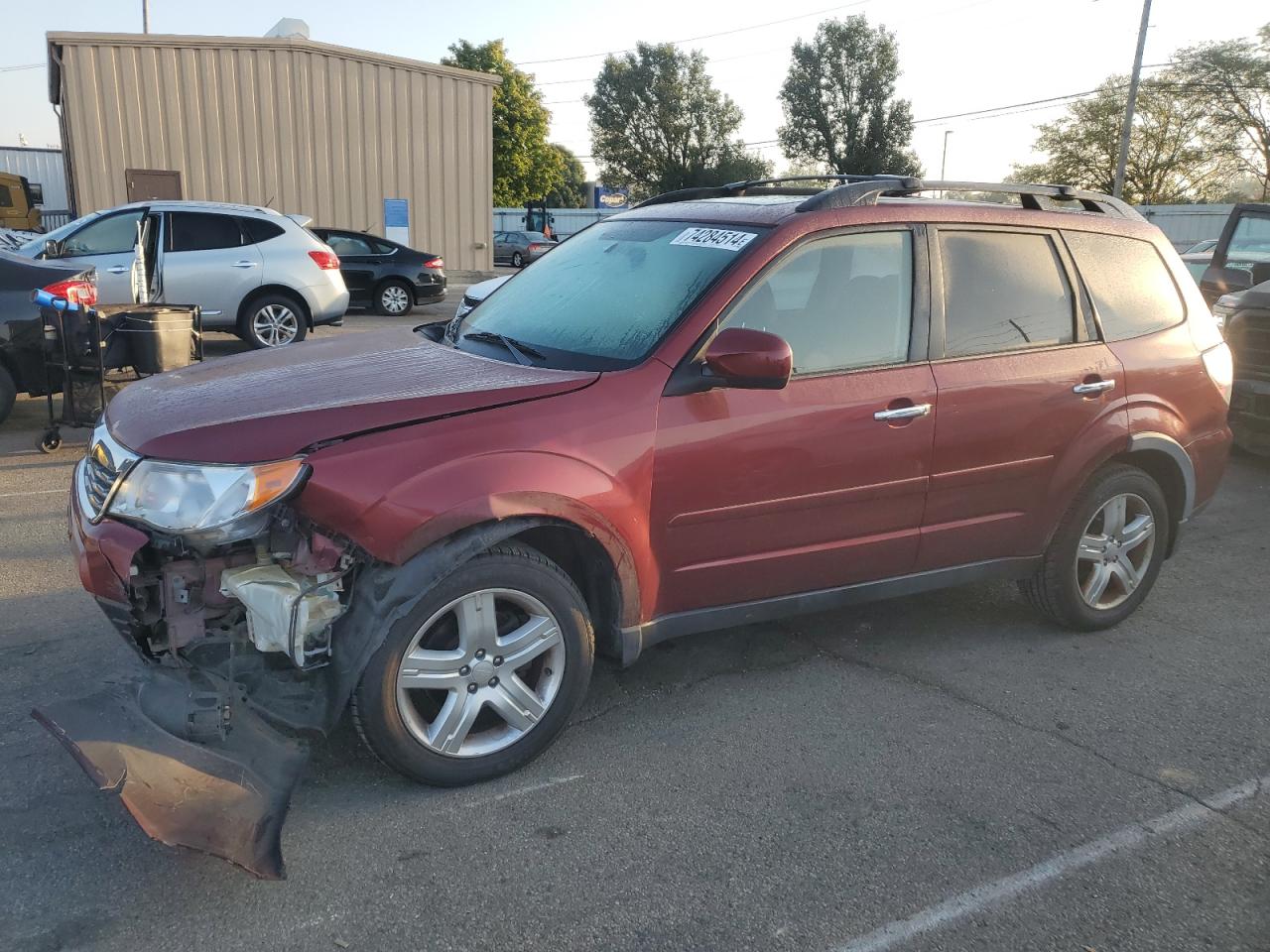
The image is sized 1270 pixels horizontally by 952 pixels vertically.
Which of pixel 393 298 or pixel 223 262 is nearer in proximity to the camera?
pixel 223 262

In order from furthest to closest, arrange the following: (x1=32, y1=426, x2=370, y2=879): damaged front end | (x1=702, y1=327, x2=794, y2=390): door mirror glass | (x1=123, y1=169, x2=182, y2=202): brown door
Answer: (x1=123, y1=169, x2=182, y2=202): brown door
(x1=702, y1=327, x2=794, y2=390): door mirror glass
(x1=32, y1=426, x2=370, y2=879): damaged front end

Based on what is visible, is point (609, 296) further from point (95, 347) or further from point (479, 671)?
point (95, 347)

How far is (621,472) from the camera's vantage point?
10.4ft

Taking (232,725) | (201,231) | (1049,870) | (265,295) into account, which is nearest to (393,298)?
(265,295)

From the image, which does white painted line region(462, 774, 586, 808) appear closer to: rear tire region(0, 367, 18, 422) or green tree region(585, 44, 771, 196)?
rear tire region(0, 367, 18, 422)

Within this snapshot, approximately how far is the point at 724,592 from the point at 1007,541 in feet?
4.51

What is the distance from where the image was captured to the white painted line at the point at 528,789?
304cm

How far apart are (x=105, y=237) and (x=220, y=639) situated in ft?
32.3

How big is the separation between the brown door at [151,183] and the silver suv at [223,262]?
26.9ft

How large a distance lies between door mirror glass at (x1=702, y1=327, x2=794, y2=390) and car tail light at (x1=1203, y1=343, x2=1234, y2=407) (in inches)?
99.0

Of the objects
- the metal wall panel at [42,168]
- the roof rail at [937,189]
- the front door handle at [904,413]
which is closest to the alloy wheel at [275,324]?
the roof rail at [937,189]

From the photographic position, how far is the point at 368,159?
20891 mm

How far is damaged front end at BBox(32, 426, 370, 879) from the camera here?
2.75 metres

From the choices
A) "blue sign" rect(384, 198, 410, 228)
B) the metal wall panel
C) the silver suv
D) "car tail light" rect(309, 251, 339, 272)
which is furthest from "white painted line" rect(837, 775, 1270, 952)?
the metal wall panel
